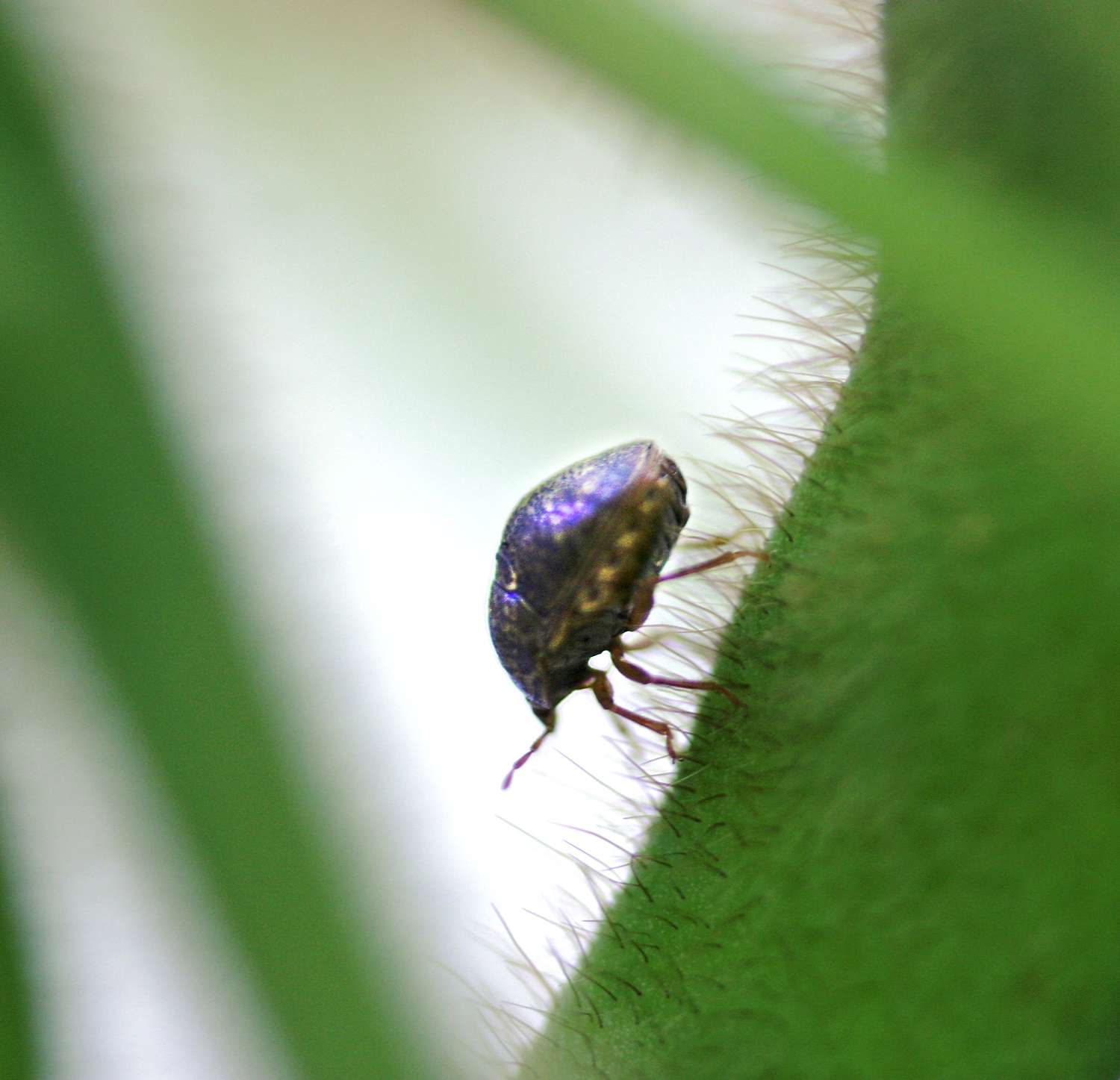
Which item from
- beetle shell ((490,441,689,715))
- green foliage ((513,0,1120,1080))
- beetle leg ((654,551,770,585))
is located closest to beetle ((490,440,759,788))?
beetle shell ((490,441,689,715))

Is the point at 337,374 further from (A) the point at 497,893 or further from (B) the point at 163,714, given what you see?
(B) the point at 163,714

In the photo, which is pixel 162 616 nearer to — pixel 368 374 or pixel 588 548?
pixel 588 548

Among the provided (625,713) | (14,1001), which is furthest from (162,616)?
(625,713)

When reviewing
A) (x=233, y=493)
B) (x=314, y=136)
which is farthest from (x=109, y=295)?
(x=314, y=136)

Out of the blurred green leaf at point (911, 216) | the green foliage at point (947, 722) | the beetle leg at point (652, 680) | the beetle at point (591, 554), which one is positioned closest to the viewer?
the blurred green leaf at point (911, 216)

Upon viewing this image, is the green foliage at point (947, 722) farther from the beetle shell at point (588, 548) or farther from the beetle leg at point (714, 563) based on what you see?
the beetle shell at point (588, 548)

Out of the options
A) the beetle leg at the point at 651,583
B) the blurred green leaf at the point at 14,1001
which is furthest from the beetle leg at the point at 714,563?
the blurred green leaf at the point at 14,1001

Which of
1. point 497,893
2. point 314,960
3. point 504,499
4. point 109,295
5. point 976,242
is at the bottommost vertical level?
point 497,893
